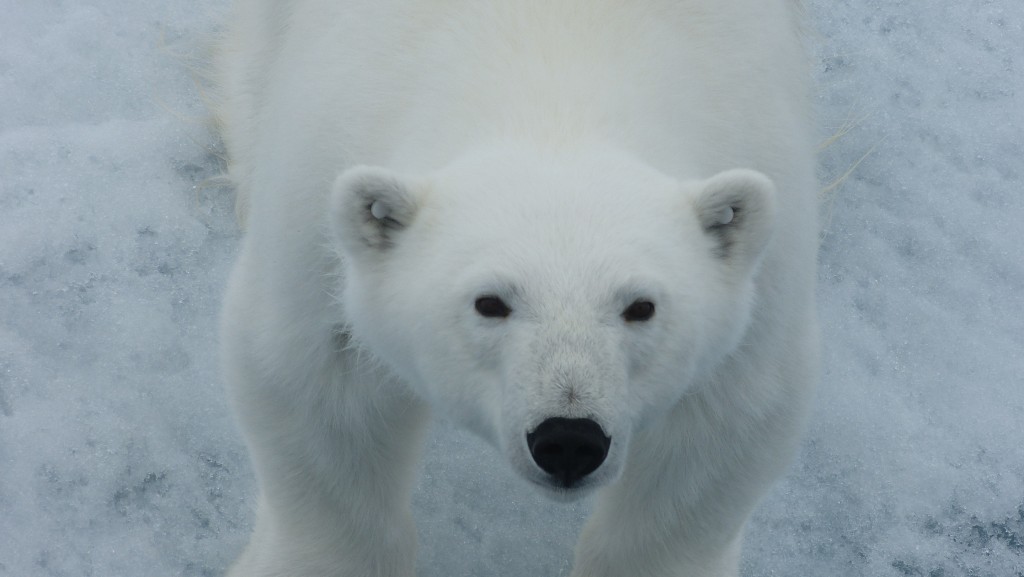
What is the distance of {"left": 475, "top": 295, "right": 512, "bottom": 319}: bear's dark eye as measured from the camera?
80.4 inches

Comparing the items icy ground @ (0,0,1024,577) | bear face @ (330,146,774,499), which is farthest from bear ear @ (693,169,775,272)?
icy ground @ (0,0,1024,577)

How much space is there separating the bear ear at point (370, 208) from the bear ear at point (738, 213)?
19.1 inches

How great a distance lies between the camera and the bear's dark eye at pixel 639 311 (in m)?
2.05

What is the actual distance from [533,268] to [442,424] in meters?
1.86

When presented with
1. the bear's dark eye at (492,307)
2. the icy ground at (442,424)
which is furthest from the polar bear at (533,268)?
the icy ground at (442,424)

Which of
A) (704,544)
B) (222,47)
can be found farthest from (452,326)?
(222,47)

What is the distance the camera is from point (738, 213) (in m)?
2.23

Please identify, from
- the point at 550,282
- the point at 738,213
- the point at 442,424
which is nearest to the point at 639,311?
the point at 550,282

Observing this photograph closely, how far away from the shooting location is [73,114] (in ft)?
14.5

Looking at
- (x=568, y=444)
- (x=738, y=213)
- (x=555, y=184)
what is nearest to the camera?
(x=568, y=444)

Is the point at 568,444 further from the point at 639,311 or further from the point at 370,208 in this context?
the point at 370,208

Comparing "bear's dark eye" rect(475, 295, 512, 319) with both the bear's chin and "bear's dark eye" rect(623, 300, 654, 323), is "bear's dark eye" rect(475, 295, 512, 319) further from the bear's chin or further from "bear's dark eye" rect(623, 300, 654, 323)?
the bear's chin

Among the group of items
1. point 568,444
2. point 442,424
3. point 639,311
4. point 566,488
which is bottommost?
point 442,424

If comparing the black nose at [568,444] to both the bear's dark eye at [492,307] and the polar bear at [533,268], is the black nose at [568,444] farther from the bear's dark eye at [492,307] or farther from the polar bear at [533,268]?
the bear's dark eye at [492,307]
